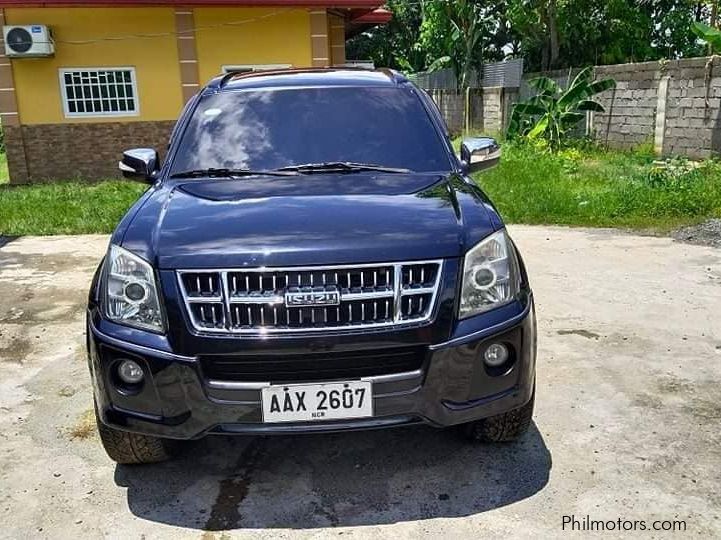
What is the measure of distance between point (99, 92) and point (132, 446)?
1356cm

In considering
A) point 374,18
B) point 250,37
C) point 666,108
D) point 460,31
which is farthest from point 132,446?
point 460,31

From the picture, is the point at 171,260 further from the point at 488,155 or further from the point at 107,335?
the point at 488,155

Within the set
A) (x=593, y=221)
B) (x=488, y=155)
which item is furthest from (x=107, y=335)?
(x=593, y=221)

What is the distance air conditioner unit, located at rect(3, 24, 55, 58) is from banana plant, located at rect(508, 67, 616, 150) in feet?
32.0

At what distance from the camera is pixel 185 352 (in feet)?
8.63

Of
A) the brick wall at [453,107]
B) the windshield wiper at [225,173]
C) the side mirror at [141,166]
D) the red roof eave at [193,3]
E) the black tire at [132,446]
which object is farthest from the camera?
the brick wall at [453,107]

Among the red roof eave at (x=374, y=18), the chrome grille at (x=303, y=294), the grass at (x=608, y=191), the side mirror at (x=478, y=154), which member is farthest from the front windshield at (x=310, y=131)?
the red roof eave at (x=374, y=18)

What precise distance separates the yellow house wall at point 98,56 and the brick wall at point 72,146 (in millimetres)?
188

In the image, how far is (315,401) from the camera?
8.75 feet

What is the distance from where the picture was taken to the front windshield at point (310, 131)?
3748 mm

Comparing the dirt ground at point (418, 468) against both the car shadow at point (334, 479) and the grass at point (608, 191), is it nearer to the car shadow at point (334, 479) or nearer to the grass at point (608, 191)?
the car shadow at point (334, 479)

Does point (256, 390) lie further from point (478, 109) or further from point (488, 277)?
point (478, 109)

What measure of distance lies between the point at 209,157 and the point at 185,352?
1.48 meters

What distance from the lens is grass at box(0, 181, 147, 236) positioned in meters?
9.26
